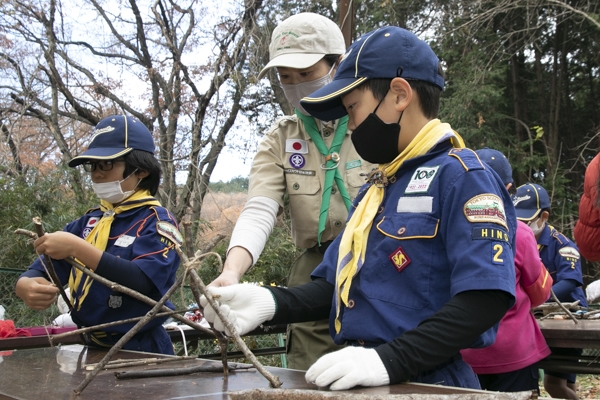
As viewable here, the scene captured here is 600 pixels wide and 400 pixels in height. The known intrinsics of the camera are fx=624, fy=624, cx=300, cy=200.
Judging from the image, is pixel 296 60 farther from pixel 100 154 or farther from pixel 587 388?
pixel 587 388

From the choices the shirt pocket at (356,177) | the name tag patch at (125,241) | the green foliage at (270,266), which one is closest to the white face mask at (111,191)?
the name tag patch at (125,241)

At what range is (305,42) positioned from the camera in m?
2.67

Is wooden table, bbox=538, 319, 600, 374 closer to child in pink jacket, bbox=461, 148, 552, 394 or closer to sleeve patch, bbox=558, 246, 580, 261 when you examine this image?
child in pink jacket, bbox=461, 148, 552, 394

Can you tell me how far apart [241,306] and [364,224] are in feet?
1.39

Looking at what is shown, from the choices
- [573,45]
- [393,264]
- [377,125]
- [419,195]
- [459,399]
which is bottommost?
[459,399]

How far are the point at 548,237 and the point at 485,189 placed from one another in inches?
159

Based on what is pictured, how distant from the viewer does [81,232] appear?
3.33 metres

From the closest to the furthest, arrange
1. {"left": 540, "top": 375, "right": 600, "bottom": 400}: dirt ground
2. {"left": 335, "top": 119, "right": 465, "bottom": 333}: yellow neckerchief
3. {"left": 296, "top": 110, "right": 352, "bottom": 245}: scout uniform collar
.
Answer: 1. {"left": 335, "top": 119, "right": 465, "bottom": 333}: yellow neckerchief
2. {"left": 296, "top": 110, "right": 352, "bottom": 245}: scout uniform collar
3. {"left": 540, "top": 375, "right": 600, "bottom": 400}: dirt ground

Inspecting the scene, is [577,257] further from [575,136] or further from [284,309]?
[575,136]

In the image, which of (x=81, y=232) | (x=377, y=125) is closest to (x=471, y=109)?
(x=81, y=232)

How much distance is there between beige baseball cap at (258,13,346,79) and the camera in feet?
8.70

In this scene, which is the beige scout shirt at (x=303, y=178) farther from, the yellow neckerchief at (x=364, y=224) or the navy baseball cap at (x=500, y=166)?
the navy baseball cap at (x=500, y=166)

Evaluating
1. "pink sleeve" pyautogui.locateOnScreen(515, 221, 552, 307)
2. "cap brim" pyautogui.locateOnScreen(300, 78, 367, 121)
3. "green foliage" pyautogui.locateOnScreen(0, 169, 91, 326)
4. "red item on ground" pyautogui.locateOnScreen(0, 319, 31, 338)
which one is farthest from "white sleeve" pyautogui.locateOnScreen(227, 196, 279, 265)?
"green foliage" pyautogui.locateOnScreen(0, 169, 91, 326)

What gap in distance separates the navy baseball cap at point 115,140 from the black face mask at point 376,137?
1725 mm
